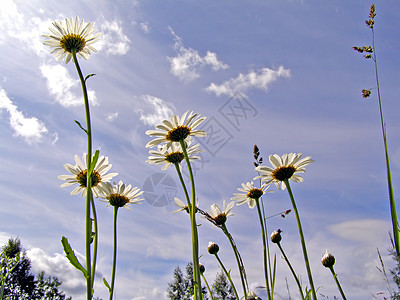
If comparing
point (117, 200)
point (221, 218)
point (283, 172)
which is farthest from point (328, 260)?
point (117, 200)

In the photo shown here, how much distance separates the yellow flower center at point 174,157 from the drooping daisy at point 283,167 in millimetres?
567

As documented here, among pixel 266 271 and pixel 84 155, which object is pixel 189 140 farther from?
pixel 266 271

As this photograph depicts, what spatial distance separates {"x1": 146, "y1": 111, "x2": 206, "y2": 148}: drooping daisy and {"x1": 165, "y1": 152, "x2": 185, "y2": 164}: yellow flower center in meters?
0.12

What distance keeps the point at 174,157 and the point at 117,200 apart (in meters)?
0.49

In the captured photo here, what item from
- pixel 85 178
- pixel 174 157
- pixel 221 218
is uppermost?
pixel 174 157

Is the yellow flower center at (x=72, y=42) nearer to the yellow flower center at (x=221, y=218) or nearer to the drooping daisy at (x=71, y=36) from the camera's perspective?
the drooping daisy at (x=71, y=36)

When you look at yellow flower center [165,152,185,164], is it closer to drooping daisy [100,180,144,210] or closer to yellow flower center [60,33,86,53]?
drooping daisy [100,180,144,210]

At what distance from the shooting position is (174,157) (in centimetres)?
224

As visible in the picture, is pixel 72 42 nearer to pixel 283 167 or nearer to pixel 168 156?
pixel 168 156

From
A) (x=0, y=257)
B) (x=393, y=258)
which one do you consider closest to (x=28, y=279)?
(x=0, y=257)

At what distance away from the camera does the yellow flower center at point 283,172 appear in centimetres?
227

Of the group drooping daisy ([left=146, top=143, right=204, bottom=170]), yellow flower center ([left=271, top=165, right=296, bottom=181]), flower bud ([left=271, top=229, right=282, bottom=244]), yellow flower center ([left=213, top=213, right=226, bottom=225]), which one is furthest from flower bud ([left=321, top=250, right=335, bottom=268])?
drooping daisy ([left=146, top=143, right=204, bottom=170])

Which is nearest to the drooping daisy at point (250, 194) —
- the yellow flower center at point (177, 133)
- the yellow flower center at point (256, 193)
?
the yellow flower center at point (256, 193)

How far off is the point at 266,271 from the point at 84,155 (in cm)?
142
